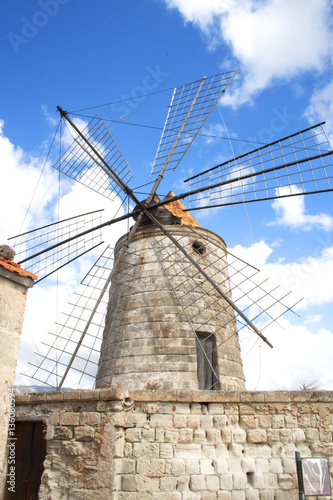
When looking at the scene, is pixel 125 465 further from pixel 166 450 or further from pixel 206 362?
pixel 206 362

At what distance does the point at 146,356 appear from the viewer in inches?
266

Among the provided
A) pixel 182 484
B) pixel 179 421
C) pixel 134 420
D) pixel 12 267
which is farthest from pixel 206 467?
pixel 12 267

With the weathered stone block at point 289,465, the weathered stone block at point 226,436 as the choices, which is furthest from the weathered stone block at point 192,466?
the weathered stone block at point 289,465

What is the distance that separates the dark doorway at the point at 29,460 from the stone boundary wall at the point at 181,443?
0.87 feet

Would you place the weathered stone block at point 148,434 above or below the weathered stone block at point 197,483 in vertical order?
above

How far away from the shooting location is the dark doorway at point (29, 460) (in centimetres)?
456

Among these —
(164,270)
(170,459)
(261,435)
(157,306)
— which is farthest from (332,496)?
(164,270)

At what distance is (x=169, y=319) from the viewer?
23.2ft

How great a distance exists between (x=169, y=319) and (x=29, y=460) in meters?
3.15

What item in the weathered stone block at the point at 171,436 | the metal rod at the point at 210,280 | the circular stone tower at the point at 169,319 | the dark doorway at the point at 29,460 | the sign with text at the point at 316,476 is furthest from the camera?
the circular stone tower at the point at 169,319

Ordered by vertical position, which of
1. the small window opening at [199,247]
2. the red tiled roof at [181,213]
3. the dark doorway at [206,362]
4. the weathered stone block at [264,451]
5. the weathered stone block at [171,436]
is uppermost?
the red tiled roof at [181,213]

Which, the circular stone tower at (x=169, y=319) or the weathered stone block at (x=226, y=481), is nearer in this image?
the weathered stone block at (x=226, y=481)

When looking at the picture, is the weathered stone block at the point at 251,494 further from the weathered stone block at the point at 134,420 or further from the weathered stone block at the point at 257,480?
the weathered stone block at the point at 134,420

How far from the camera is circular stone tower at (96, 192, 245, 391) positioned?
21.9 ft
